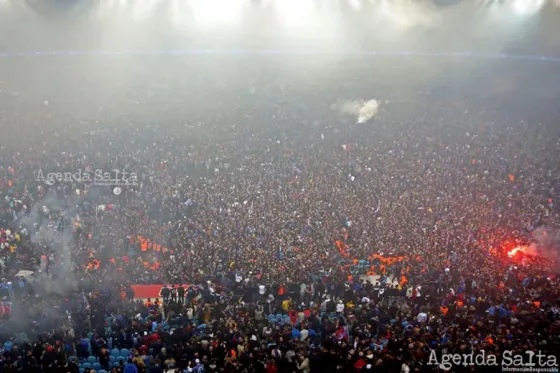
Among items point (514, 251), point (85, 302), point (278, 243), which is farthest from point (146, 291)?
point (514, 251)

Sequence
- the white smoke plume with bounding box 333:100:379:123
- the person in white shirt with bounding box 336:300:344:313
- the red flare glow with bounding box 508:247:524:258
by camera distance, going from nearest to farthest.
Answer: the person in white shirt with bounding box 336:300:344:313 < the red flare glow with bounding box 508:247:524:258 < the white smoke plume with bounding box 333:100:379:123

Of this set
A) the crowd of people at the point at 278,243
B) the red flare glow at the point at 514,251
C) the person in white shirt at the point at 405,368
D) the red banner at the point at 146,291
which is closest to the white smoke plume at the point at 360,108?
the crowd of people at the point at 278,243

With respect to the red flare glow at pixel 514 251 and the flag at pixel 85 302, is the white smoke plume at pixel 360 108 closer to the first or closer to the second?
the red flare glow at pixel 514 251

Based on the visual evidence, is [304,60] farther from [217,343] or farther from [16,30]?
[217,343]

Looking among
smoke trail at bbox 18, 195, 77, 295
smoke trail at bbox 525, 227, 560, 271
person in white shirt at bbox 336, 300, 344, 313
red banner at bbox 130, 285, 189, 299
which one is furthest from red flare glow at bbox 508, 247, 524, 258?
smoke trail at bbox 18, 195, 77, 295

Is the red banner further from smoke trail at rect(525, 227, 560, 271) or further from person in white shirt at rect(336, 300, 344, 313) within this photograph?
smoke trail at rect(525, 227, 560, 271)

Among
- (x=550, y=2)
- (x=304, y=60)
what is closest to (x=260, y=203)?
(x=304, y=60)

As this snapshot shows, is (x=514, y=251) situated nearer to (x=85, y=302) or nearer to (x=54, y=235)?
(x=85, y=302)
